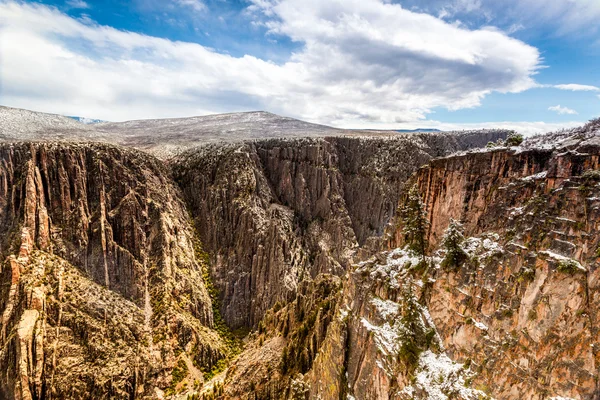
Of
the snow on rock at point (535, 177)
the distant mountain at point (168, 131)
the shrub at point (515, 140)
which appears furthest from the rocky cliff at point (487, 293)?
the distant mountain at point (168, 131)

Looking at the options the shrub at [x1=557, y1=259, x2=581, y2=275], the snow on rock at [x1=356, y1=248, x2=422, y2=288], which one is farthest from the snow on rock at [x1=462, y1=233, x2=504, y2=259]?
the snow on rock at [x1=356, y1=248, x2=422, y2=288]

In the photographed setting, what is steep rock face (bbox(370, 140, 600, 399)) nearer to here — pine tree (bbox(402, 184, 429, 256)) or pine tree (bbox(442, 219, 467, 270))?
pine tree (bbox(442, 219, 467, 270))

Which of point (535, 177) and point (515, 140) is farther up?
point (515, 140)

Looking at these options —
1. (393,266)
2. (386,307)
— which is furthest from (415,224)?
(386,307)

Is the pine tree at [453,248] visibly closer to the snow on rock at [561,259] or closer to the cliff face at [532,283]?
the cliff face at [532,283]

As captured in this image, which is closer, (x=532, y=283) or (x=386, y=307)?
(x=532, y=283)

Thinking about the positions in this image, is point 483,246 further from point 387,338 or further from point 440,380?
point 387,338

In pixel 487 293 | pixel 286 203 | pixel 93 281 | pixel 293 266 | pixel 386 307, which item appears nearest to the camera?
pixel 487 293
